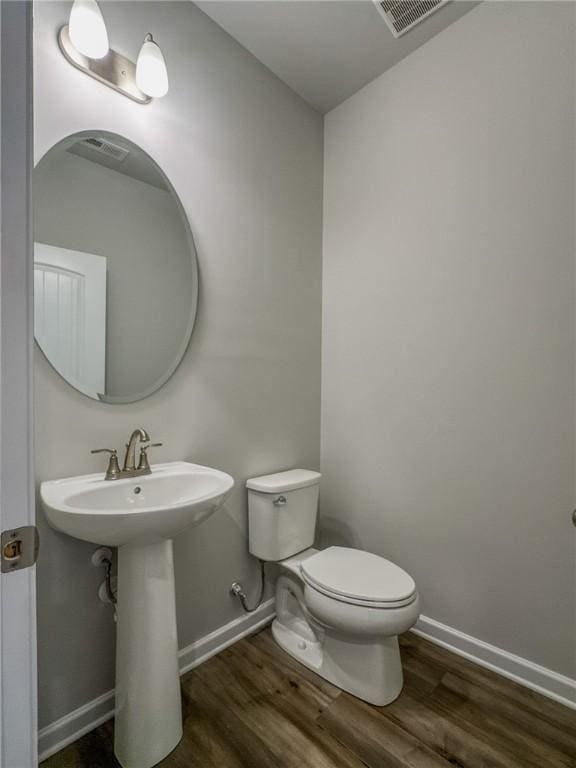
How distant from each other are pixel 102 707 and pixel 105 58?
7.18 feet

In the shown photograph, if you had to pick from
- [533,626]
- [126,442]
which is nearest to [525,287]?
[533,626]

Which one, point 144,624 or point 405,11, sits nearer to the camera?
point 144,624

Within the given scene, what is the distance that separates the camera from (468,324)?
1.61 metres

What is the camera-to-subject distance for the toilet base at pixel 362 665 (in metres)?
1.35

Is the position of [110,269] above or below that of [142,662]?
above

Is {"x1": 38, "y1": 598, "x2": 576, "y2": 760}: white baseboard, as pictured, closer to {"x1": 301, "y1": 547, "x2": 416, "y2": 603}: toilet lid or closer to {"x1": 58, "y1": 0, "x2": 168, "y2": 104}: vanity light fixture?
{"x1": 301, "y1": 547, "x2": 416, "y2": 603}: toilet lid

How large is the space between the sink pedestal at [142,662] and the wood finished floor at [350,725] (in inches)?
2.9

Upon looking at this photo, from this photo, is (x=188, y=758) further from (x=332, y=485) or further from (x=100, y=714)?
(x=332, y=485)

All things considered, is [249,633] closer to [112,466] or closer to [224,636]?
[224,636]

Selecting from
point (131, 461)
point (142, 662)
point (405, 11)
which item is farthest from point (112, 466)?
point (405, 11)

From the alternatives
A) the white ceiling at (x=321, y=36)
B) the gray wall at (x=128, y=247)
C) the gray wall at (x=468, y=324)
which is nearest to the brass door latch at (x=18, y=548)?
the gray wall at (x=128, y=247)

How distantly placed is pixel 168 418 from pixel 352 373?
102cm

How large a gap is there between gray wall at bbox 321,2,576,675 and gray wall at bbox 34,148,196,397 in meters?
0.96

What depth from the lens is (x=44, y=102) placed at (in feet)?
3.75
